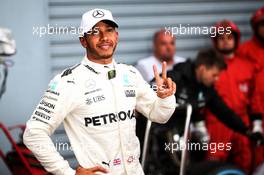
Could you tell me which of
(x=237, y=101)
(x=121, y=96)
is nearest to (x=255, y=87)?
(x=237, y=101)

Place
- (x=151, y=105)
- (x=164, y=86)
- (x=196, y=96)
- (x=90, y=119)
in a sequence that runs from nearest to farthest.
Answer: (x=90, y=119), (x=164, y=86), (x=151, y=105), (x=196, y=96)

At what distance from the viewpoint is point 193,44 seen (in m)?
6.38

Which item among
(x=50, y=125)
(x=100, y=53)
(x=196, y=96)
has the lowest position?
(x=196, y=96)

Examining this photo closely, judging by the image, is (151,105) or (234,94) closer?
(151,105)

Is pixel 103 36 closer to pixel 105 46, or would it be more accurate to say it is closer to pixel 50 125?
pixel 105 46

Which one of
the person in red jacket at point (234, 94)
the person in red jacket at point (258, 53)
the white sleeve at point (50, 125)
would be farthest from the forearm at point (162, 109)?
the person in red jacket at point (258, 53)

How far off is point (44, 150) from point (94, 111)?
0.33 m

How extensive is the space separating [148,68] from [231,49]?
81 cm

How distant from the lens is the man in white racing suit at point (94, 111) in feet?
10.2

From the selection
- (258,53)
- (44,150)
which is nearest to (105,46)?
(44,150)

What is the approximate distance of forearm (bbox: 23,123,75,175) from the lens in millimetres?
3076

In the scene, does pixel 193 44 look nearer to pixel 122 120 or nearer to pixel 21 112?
pixel 21 112

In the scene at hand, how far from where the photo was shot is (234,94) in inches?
222

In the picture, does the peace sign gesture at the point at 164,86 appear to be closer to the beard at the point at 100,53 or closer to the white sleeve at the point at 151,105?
the white sleeve at the point at 151,105
